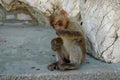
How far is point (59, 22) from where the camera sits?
12.6 feet

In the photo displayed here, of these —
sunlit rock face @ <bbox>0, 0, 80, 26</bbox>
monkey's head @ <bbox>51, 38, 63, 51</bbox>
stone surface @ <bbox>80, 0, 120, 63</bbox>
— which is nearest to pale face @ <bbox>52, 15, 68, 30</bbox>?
monkey's head @ <bbox>51, 38, 63, 51</bbox>

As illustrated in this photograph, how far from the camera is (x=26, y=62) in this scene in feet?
14.5

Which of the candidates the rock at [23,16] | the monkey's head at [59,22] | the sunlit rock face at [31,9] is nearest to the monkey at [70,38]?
the monkey's head at [59,22]

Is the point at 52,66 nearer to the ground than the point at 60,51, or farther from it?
nearer to the ground

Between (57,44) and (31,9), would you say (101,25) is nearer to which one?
(57,44)

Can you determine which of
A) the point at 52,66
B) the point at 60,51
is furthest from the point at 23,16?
the point at 52,66

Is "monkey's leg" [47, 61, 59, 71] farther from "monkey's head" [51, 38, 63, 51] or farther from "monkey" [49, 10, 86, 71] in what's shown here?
"monkey's head" [51, 38, 63, 51]

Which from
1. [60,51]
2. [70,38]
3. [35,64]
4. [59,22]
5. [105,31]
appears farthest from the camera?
[105,31]

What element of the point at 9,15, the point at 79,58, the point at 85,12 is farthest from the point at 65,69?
the point at 9,15

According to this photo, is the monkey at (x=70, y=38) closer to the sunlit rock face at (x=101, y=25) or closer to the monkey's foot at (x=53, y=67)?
the monkey's foot at (x=53, y=67)

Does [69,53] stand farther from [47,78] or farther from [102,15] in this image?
[102,15]

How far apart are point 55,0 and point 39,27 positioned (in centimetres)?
75

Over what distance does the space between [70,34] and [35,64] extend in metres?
0.74

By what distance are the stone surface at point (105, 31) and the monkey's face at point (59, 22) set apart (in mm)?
831
